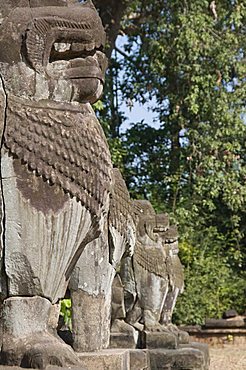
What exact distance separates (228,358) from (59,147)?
11.3 meters

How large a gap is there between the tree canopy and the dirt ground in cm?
179

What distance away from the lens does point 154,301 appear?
30.1 ft

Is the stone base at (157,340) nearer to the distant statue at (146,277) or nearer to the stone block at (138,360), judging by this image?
the distant statue at (146,277)

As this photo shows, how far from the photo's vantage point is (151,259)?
9055 mm

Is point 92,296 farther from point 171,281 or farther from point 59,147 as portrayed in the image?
point 171,281

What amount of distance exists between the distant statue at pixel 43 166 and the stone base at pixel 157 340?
494cm

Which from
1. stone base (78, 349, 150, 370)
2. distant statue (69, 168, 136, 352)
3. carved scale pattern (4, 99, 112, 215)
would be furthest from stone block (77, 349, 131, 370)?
carved scale pattern (4, 99, 112, 215)

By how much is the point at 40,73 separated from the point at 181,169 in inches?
620

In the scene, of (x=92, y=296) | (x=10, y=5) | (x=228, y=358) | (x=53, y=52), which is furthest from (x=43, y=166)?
(x=228, y=358)

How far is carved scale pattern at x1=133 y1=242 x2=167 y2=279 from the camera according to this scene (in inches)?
349

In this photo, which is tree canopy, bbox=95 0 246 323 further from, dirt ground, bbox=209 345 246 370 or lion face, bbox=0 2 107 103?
lion face, bbox=0 2 107 103

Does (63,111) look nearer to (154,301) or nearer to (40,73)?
(40,73)

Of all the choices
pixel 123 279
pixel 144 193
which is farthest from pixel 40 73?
pixel 144 193

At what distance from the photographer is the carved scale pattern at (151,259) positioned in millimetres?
8867
